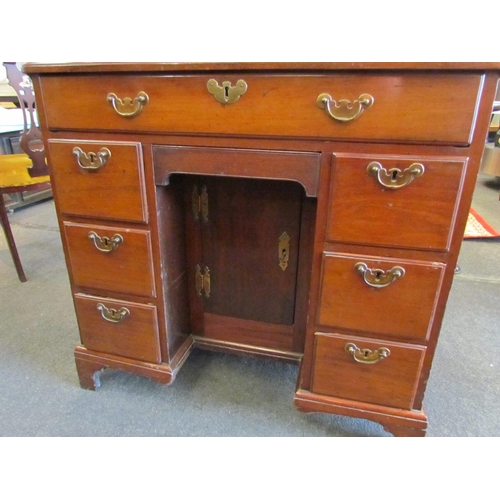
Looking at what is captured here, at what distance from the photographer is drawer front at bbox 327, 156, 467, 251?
65cm

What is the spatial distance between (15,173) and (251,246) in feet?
3.64

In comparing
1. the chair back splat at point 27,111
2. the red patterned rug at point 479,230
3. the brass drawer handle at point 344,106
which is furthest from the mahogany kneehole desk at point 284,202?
the red patterned rug at point 479,230

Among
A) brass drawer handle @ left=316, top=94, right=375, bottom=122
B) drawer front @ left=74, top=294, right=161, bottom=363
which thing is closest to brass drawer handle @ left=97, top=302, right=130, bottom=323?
drawer front @ left=74, top=294, right=161, bottom=363

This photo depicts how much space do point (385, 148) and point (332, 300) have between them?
31 centimetres

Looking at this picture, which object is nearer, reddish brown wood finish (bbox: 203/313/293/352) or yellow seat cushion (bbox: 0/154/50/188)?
reddish brown wood finish (bbox: 203/313/293/352)

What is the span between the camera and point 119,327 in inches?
37.5

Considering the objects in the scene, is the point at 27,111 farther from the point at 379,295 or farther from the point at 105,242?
the point at 379,295

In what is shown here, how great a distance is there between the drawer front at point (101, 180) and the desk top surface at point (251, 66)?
0.45 feet

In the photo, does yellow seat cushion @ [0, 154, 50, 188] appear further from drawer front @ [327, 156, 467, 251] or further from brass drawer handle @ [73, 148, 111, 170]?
drawer front @ [327, 156, 467, 251]

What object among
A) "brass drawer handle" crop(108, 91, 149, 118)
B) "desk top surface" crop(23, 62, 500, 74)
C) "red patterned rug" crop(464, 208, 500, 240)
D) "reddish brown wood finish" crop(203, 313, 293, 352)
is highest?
"desk top surface" crop(23, 62, 500, 74)

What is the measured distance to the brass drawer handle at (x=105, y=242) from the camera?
85 centimetres

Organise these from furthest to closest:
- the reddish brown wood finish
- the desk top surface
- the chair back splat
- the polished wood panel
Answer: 1. the chair back splat
2. the reddish brown wood finish
3. the polished wood panel
4. the desk top surface

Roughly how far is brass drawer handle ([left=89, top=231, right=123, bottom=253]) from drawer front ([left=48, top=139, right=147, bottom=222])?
46 mm
